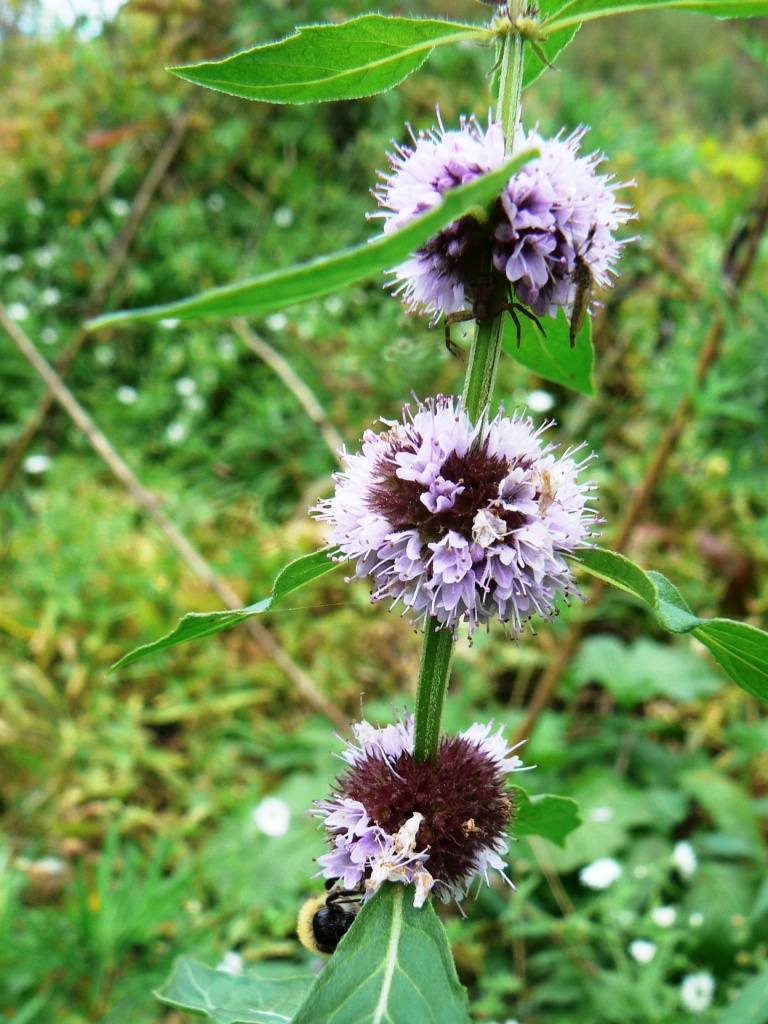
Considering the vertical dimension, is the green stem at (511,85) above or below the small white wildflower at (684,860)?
above

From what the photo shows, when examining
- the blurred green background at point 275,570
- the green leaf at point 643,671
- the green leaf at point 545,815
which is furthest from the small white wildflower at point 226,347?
the green leaf at point 545,815

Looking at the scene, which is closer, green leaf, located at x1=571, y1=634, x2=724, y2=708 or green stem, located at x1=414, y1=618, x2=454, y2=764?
green stem, located at x1=414, y1=618, x2=454, y2=764

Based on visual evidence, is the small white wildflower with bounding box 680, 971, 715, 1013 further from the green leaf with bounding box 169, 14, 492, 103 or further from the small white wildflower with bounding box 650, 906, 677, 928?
the green leaf with bounding box 169, 14, 492, 103

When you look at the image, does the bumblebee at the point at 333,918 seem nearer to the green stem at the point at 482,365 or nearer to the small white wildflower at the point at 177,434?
the green stem at the point at 482,365

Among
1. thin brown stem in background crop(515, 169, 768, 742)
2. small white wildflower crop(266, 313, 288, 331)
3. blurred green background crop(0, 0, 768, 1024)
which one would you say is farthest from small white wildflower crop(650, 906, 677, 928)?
small white wildflower crop(266, 313, 288, 331)

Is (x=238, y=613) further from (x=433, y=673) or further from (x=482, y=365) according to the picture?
(x=482, y=365)

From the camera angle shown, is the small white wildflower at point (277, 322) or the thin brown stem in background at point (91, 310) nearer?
the thin brown stem in background at point (91, 310)
